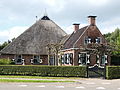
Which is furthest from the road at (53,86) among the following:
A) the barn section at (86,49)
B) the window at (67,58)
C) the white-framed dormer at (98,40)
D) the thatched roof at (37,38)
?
the thatched roof at (37,38)

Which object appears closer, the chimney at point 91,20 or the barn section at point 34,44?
the chimney at point 91,20

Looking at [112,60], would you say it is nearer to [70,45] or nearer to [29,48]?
[70,45]

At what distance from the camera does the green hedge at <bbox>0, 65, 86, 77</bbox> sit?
2783 centimetres

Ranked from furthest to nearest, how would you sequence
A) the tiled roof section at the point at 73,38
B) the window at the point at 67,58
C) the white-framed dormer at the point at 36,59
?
the white-framed dormer at the point at 36,59
the tiled roof section at the point at 73,38
the window at the point at 67,58

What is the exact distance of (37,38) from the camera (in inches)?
1886

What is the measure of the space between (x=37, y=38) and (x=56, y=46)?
930 cm

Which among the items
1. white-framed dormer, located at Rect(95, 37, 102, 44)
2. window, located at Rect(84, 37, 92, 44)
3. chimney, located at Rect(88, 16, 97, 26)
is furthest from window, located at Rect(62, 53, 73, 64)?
chimney, located at Rect(88, 16, 97, 26)

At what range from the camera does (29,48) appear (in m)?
45.7

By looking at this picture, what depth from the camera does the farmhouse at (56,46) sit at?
39969mm

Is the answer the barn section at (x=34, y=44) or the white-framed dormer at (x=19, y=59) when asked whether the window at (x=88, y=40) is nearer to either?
the barn section at (x=34, y=44)

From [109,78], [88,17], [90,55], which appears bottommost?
[109,78]

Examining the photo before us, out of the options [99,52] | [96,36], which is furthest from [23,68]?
[96,36]

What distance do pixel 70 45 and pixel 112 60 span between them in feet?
32.8

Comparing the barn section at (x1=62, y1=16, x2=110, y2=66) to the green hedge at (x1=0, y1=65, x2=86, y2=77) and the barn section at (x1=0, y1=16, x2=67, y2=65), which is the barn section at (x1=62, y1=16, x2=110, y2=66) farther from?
the green hedge at (x1=0, y1=65, x2=86, y2=77)
